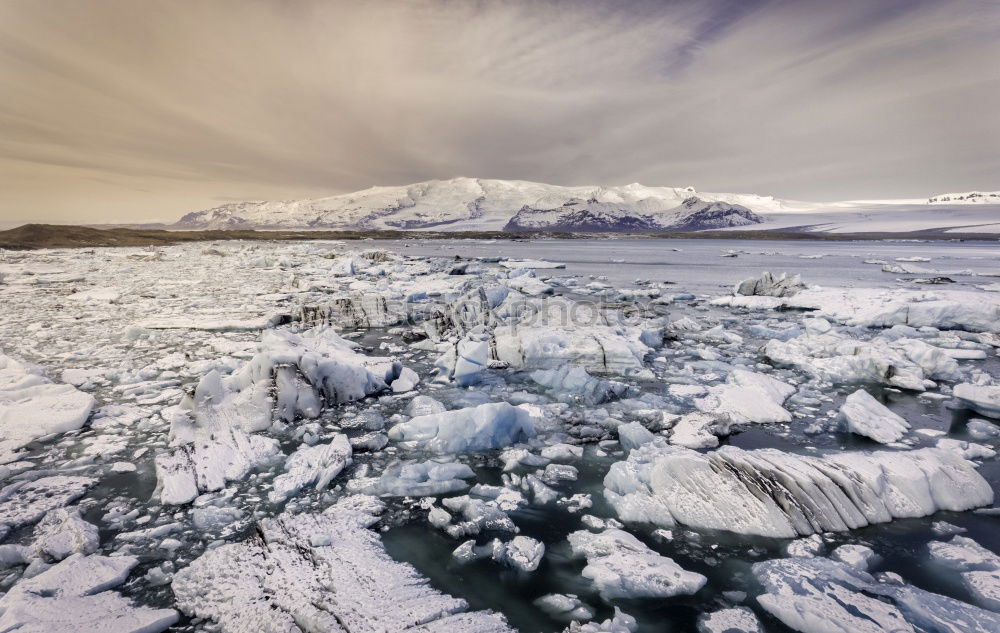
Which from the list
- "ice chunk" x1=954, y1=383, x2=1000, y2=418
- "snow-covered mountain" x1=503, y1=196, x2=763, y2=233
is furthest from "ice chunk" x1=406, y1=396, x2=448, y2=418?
"snow-covered mountain" x1=503, y1=196, x2=763, y2=233

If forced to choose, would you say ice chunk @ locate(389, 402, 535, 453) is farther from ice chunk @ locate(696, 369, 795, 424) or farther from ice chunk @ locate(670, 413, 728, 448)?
ice chunk @ locate(696, 369, 795, 424)

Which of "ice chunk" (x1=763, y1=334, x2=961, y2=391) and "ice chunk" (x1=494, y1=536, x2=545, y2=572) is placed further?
"ice chunk" (x1=763, y1=334, x2=961, y2=391)

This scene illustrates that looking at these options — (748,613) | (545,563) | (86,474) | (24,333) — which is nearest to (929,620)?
(748,613)

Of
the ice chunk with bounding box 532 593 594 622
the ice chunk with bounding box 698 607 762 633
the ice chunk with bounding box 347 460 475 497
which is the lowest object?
the ice chunk with bounding box 698 607 762 633

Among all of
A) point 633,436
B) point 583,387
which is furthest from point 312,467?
point 583,387

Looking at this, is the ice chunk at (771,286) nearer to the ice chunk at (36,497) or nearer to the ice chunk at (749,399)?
the ice chunk at (749,399)

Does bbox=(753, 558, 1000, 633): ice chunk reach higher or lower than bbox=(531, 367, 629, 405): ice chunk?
lower

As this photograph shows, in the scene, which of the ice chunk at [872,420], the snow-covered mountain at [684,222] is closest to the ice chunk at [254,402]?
the ice chunk at [872,420]
